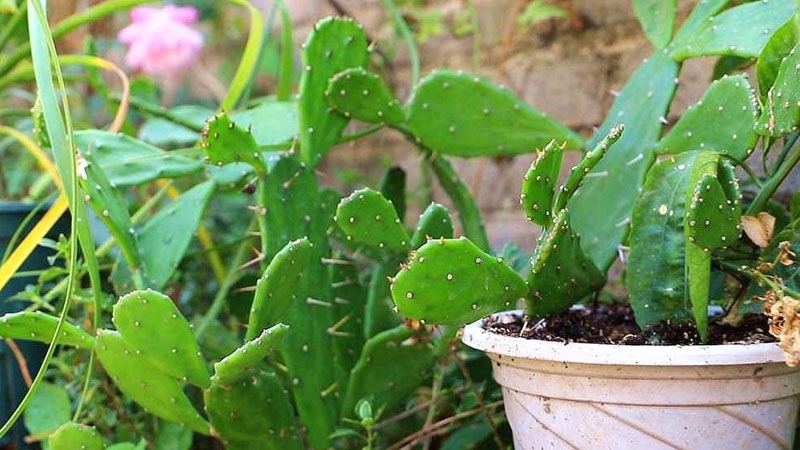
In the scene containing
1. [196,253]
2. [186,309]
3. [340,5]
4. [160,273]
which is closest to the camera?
[160,273]

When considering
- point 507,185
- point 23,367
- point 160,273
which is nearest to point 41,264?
point 23,367

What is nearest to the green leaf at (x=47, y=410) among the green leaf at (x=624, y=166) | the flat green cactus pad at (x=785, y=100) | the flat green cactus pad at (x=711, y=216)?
the green leaf at (x=624, y=166)

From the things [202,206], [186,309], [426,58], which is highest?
[426,58]

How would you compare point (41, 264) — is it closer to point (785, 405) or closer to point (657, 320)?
point (657, 320)

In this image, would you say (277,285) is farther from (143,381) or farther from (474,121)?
(474,121)

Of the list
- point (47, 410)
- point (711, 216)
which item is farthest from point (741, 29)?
point (47, 410)

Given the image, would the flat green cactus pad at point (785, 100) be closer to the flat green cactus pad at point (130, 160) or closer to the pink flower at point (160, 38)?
the flat green cactus pad at point (130, 160)
